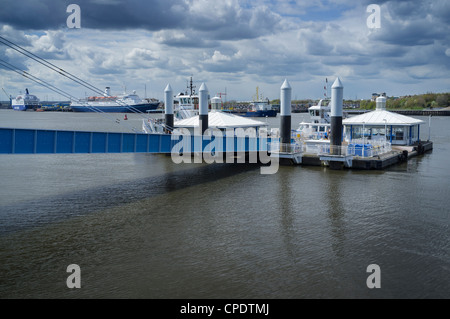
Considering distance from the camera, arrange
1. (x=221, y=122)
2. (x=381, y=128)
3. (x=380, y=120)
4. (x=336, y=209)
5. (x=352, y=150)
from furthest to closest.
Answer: (x=381, y=128) < (x=380, y=120) < (x=221, y=122) < (x=352, y=150) < (x=336, y=209)

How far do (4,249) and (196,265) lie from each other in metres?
8.03

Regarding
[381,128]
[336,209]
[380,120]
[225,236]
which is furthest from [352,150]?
[225,236]

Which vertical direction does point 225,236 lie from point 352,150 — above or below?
below

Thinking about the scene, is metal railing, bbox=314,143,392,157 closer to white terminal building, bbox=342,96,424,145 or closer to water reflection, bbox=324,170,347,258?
water reflection, bbox=324,170,347,258

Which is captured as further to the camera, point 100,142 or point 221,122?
point 221,122

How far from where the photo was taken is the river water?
14000 mm

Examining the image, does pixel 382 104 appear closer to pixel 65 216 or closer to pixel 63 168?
pixel 63 168

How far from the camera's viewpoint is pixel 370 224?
20312 millimetres

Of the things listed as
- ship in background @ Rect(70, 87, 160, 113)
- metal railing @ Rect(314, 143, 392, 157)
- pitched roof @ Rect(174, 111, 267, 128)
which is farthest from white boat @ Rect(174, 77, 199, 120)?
ship in background @ Rect(70, 87, 160, 113)

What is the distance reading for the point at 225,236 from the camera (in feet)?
61.0

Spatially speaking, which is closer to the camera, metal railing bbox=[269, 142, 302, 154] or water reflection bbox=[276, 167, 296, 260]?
water reflection bbox=[276, 167, 296, 260]

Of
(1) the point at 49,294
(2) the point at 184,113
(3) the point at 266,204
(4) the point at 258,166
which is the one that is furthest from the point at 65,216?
(2) the point at 184,113

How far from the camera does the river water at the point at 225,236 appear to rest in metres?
14.0

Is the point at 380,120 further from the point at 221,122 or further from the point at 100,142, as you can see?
the point at 100,142
